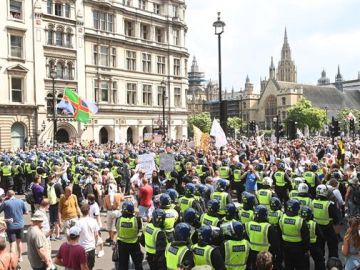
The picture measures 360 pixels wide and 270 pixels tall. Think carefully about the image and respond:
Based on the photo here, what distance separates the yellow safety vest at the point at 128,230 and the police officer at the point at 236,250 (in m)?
2.28

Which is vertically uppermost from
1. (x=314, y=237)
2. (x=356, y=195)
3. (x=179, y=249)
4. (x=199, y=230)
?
(x=199, y=230)

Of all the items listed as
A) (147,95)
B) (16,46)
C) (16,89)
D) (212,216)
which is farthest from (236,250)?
(147,95)

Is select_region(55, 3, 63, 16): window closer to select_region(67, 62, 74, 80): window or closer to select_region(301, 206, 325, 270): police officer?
select_region(67, 62, 74, 80): window

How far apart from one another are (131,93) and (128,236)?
43.6 m

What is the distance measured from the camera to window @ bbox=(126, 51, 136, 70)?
5116 cm

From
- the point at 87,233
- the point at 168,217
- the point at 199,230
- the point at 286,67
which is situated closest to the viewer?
the point at 199,230

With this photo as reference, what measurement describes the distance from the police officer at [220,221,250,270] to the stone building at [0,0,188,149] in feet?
99.5

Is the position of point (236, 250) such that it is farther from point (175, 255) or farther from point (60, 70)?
point (60, 70)

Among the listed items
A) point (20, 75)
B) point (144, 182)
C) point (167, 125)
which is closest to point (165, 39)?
point (167, 125)

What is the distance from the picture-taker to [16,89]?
40.2m

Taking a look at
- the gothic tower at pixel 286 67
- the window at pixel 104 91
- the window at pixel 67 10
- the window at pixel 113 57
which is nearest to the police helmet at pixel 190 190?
the window at pixel 67 10

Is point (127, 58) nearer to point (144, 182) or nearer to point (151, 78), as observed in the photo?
point (151, 78)

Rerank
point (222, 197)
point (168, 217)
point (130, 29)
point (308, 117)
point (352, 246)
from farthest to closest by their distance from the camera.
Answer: point (308, 117), point (130, 29), point (222, 197), point (168, 217), point (352, 246)

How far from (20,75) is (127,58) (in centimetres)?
1427
